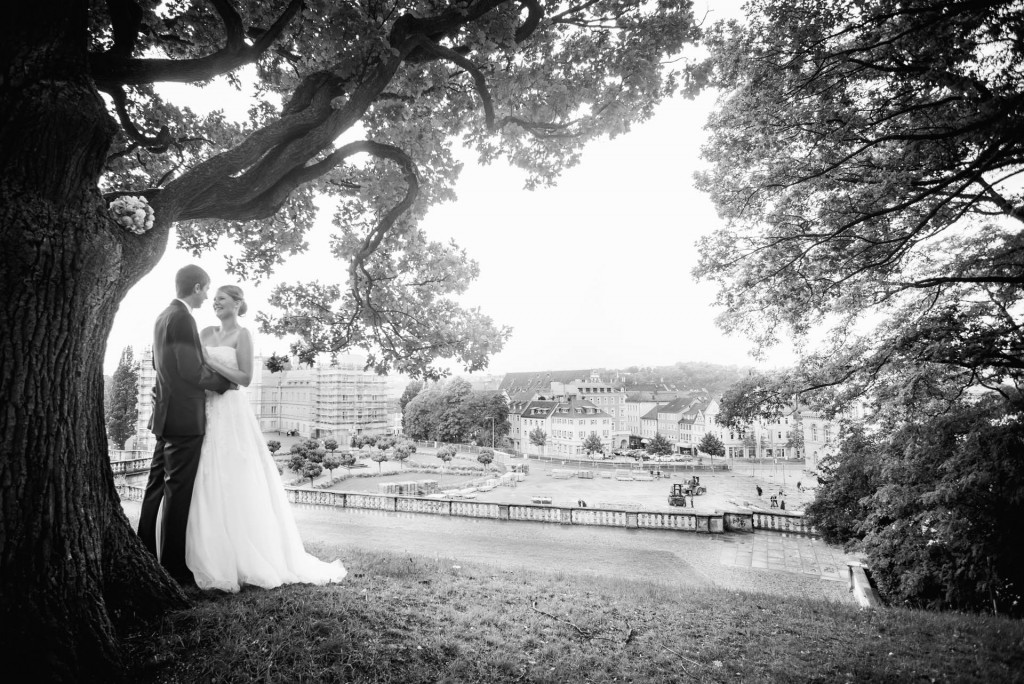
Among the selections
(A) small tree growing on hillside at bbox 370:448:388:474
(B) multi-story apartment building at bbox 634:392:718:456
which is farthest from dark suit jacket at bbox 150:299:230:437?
(B) multi-story apartment building at bbox 634:392:718:456

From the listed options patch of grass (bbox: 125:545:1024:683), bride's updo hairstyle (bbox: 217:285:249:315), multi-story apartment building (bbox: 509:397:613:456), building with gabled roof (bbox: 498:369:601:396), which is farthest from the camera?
building with gabled roof (bbox: 498:369:601:396)

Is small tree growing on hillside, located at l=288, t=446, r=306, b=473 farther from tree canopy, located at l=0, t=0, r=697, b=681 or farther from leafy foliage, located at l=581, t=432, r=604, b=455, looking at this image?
leafy foliage, located at l=581, t=432, r=604, b=455

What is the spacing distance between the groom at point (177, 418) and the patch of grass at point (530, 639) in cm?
70

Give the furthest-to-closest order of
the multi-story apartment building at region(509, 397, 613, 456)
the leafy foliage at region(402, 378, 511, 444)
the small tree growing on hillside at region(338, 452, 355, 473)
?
the leafy foliage at region(402, 378, 511, 444), the multi-story apartment building at region(509, 397, 613, 456), the small tree growing on hillside at region(338, 452, 355, 473)

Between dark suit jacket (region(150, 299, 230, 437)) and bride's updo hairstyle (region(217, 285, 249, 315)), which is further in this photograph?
bride's updo hairstyle (region(217, 285, 249, 315))

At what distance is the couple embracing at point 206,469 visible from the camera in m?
3.79

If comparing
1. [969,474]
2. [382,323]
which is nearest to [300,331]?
[382,323]

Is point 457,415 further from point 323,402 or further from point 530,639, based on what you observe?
point 530,639

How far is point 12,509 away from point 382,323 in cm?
437

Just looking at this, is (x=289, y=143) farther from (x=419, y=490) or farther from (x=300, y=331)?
(x=419, y=490)

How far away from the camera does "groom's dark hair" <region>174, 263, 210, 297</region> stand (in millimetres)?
3922

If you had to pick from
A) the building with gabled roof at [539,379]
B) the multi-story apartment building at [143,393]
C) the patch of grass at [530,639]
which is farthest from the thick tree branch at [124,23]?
the building with gabled roof at [539,379]

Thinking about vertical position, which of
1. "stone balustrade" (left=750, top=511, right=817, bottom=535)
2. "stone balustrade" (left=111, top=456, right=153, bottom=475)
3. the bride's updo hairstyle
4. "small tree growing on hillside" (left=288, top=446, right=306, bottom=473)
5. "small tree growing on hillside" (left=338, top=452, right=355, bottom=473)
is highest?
the bride's updo hairstyle

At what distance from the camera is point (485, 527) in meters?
16.4
